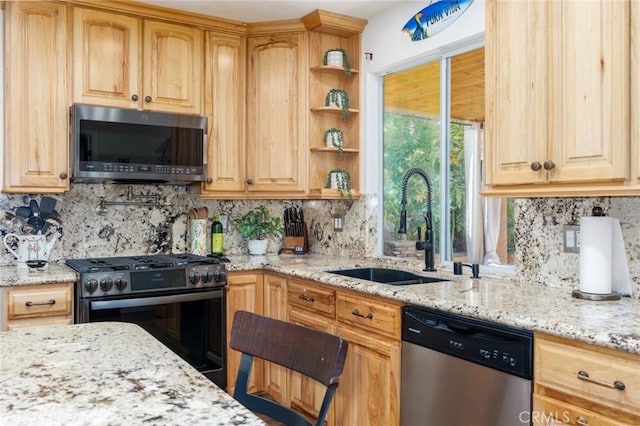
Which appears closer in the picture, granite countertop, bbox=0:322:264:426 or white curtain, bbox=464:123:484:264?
granite countertop, bbox=0:322:264:426

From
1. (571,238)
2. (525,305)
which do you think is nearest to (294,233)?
(571,238)

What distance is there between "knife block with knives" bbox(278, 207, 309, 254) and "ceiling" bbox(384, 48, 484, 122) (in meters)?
1.10

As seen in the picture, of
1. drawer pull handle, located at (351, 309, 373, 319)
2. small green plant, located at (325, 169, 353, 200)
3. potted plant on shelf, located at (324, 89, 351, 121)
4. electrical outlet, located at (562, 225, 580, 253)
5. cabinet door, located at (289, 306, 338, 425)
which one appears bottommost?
cabinet door, located at (289, 306, 338, 425)

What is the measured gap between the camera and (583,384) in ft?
5.10

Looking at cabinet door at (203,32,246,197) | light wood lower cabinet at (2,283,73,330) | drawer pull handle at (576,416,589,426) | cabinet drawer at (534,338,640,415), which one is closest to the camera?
cabinet drawer at (534,338,640,415)

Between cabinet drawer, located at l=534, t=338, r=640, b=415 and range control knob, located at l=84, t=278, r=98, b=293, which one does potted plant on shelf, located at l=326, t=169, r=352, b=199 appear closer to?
range control knob, located at l=84, t=278, r=98, b=293

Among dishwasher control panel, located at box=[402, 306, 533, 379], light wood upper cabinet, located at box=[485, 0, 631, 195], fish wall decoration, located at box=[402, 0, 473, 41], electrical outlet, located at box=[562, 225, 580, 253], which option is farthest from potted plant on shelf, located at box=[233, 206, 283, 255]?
electrical outlet, located at box=[562, 225, 580, 253]

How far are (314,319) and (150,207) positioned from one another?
1.52 metres

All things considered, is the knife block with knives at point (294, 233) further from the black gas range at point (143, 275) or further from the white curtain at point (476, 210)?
the white curtain at point (476, 210)

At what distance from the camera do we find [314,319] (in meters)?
2.87

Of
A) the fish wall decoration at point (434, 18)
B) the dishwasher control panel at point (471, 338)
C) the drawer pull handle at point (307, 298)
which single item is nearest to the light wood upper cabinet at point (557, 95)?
the dishwasher control panel at point (471, 338)

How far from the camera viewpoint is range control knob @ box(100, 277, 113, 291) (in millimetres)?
2809

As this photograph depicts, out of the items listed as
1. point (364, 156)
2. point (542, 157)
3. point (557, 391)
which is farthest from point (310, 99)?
point (557, 391)

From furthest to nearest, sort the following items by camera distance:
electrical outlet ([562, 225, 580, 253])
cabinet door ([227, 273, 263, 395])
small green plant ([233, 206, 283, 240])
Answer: small green plant ([233, 206, 283, 240])
cabinet door ([227, 273, 263, 395])
electrical outlet ([562, 225, 580, 253])
